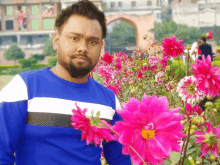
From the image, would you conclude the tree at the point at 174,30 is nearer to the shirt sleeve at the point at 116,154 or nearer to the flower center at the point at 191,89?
the flower center at the point at 191,89

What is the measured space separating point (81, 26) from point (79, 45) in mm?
66

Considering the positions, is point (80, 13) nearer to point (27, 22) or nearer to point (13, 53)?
point (13, 53)

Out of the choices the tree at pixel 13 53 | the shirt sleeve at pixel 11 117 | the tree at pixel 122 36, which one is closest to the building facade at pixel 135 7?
the tree at pixel 122 36

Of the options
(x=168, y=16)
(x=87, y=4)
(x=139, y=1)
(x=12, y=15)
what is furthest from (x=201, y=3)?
(x=87, y=4)

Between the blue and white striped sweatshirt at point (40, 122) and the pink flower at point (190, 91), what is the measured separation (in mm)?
375

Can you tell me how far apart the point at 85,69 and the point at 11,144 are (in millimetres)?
306

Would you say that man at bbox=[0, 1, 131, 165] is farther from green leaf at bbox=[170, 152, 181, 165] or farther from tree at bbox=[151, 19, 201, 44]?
tree at bbox=[151, 19, 201, 44]

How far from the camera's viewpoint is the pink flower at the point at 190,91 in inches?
42.4

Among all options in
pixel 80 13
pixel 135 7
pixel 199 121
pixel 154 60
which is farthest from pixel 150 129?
pixel 135 7

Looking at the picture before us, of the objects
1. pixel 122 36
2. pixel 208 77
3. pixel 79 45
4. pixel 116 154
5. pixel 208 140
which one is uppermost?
pixel 122 36

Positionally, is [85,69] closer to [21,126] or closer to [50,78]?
[50,78]

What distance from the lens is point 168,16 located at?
3838cm

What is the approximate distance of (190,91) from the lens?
3.58 feet

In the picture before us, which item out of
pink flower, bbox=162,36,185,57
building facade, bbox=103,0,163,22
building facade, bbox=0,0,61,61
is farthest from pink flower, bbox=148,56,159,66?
building facade, bbox=103,0,163,22
